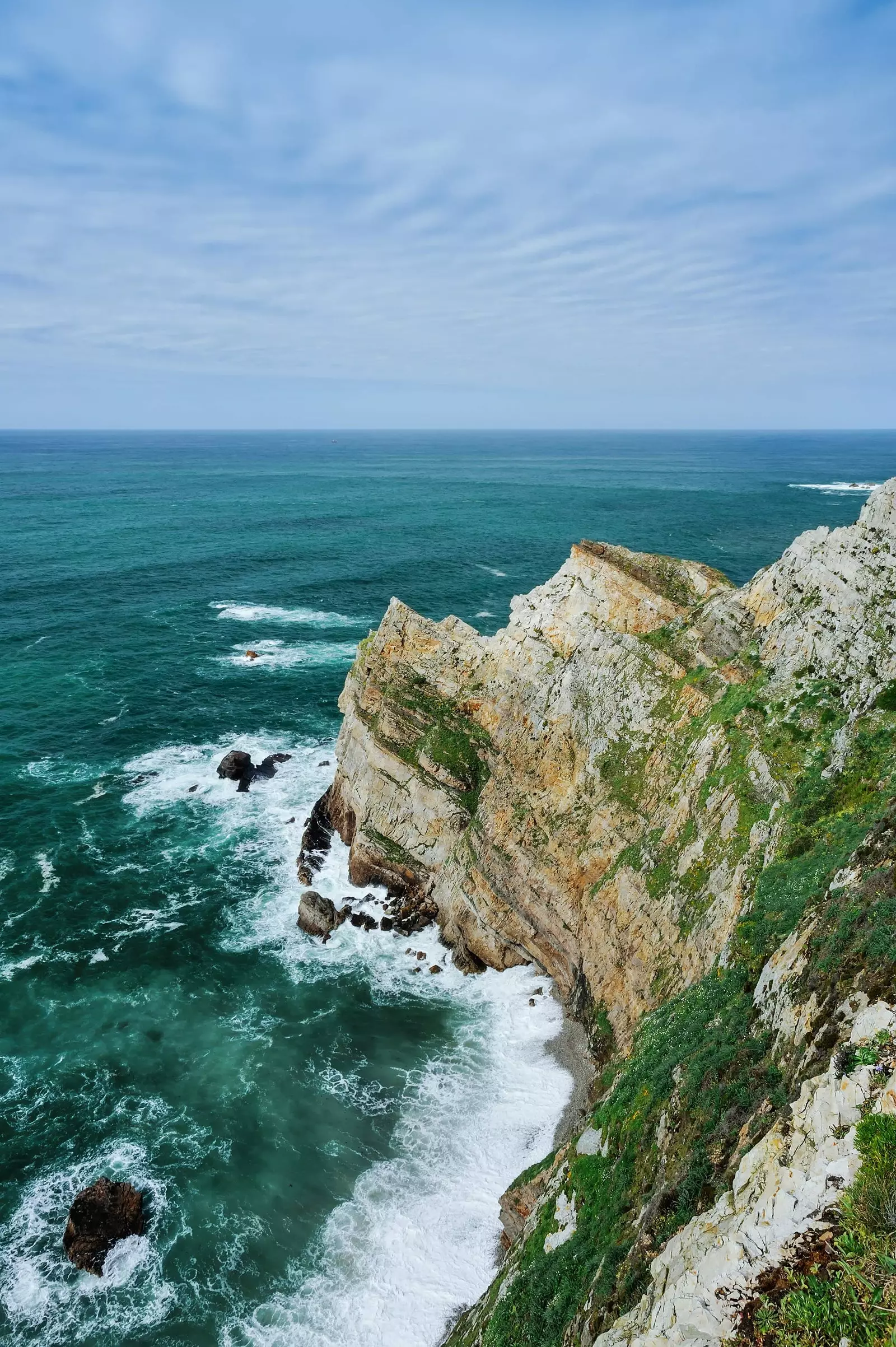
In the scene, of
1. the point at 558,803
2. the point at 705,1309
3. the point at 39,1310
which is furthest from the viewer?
the point at 558,803

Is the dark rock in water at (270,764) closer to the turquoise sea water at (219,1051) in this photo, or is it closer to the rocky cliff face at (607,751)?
the turquoise sea water at (219,1051)

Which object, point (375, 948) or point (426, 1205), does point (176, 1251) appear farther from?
point (375, 948)

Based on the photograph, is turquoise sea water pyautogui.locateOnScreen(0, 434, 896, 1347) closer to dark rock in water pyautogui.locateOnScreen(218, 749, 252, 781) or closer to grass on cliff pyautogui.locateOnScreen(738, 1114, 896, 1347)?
dark rock in water pyautogui.locateOnScreen(218, 749, 252, 781)

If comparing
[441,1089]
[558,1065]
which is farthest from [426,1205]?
[558,1065]

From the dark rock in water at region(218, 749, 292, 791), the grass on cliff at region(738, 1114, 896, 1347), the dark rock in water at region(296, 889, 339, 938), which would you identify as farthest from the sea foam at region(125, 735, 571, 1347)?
the grass on cliff at region(738, 1114, 896, 1347)

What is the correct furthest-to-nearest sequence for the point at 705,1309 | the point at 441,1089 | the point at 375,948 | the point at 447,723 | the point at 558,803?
the point at 447,723
the point at 375,948
the point at 558,803
the point at 441,1089
the point at 705,1309

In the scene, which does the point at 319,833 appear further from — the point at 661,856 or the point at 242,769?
the point at 661,856

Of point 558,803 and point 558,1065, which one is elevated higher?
point 558,803
